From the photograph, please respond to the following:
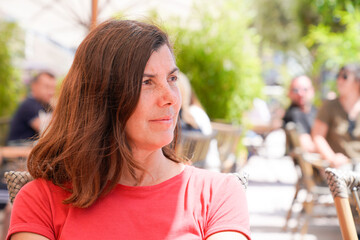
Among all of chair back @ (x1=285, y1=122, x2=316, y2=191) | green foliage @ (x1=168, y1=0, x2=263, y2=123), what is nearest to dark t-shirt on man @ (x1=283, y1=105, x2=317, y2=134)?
chair back @ (x1=285, y1=122, x2=316, y2=191)

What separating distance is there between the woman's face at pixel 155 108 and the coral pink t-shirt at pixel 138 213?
0.49ft

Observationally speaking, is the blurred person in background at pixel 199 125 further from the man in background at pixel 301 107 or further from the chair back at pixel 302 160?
the man in background at pixel 301 107

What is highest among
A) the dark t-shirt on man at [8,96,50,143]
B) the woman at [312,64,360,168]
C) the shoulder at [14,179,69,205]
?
the shoulder at [14,179,69,205]

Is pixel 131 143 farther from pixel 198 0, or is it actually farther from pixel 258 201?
pixel 198 0

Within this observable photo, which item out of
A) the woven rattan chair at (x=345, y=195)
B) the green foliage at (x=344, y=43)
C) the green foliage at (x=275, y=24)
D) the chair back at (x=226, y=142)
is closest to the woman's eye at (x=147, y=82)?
the woven rattan chair at (x=345, y=195)

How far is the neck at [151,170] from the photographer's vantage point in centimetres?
153

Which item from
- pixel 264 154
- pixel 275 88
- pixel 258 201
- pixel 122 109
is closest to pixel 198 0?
pixel 258 201

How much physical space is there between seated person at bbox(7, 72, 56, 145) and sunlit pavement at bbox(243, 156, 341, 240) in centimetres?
220

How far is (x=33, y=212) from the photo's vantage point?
141 centimetres

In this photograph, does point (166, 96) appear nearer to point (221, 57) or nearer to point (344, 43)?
point (344, 43)

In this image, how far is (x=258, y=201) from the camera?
675 cm

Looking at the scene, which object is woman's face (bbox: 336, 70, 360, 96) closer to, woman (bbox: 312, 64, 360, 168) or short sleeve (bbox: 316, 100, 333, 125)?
woman (bbox: 312, 64, 360, 168)

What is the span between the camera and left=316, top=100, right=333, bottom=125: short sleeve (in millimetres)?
4770

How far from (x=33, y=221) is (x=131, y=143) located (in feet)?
1.18
